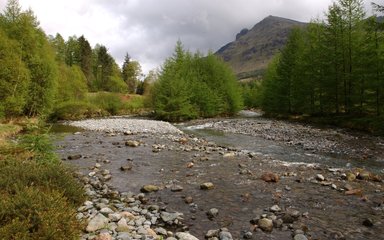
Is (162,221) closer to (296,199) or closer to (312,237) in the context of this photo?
(312,237)

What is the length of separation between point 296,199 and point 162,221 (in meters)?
4.65

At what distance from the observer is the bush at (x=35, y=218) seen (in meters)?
5.11

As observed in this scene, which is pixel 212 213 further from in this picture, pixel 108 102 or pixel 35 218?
pixel 108 102

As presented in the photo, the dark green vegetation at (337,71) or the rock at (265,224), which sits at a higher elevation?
the dark green vegetation at (337,71)

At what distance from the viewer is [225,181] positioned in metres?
12.1

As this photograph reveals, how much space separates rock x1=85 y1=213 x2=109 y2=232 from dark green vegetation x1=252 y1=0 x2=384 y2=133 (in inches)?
1019

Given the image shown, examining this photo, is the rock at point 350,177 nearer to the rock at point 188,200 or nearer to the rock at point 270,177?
the rock at point 270,177

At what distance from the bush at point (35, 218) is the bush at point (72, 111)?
45.4 meters

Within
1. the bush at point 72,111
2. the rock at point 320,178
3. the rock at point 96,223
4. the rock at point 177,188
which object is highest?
the bush at point 72,111

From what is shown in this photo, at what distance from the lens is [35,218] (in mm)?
5465

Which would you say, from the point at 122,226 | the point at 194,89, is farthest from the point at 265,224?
the point at 194,89

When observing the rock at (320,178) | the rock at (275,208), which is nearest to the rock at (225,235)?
the rock at (275,208)

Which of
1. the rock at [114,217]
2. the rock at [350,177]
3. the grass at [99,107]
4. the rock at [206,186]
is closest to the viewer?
the rock at [114,217]

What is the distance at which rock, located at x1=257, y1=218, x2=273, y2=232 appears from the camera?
7865mm
